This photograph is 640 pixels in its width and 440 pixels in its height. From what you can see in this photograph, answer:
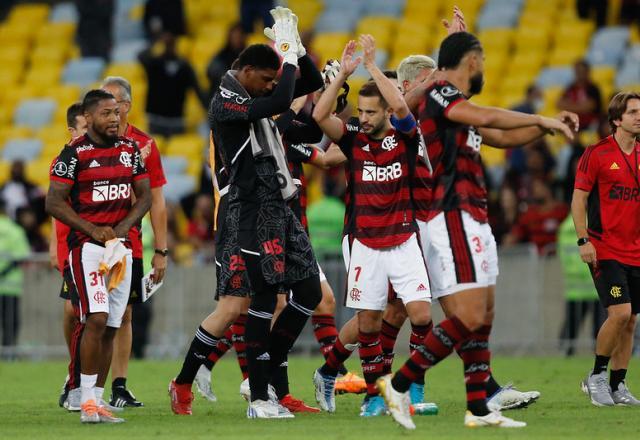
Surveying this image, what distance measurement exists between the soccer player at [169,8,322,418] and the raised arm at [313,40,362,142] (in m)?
0.28

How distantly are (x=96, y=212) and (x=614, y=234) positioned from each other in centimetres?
409

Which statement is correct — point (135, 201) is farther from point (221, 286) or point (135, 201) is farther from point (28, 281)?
point (28, 281)

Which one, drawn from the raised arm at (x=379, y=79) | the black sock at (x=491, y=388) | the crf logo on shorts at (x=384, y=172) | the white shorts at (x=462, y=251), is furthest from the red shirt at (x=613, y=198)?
the white shorts at (x=462, y=251)

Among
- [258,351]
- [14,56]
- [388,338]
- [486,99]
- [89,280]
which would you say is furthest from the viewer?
[14,56]

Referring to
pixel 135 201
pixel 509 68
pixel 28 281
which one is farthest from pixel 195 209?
pixel 135 201

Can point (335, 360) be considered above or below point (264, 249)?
below

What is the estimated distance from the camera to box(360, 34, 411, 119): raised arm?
1018 cm

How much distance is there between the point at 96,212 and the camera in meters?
11.2

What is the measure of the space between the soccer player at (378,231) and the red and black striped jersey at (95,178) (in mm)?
1560

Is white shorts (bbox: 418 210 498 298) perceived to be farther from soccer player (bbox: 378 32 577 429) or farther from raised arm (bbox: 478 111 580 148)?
raised arm (bbox: 478 111 580 148)

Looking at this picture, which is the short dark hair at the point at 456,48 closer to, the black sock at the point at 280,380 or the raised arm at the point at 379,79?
the raised arm at the point at 379,79

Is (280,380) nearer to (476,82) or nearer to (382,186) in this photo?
(382,186)

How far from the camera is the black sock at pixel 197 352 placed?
1109cm

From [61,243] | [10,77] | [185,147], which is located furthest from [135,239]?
[10,77]
